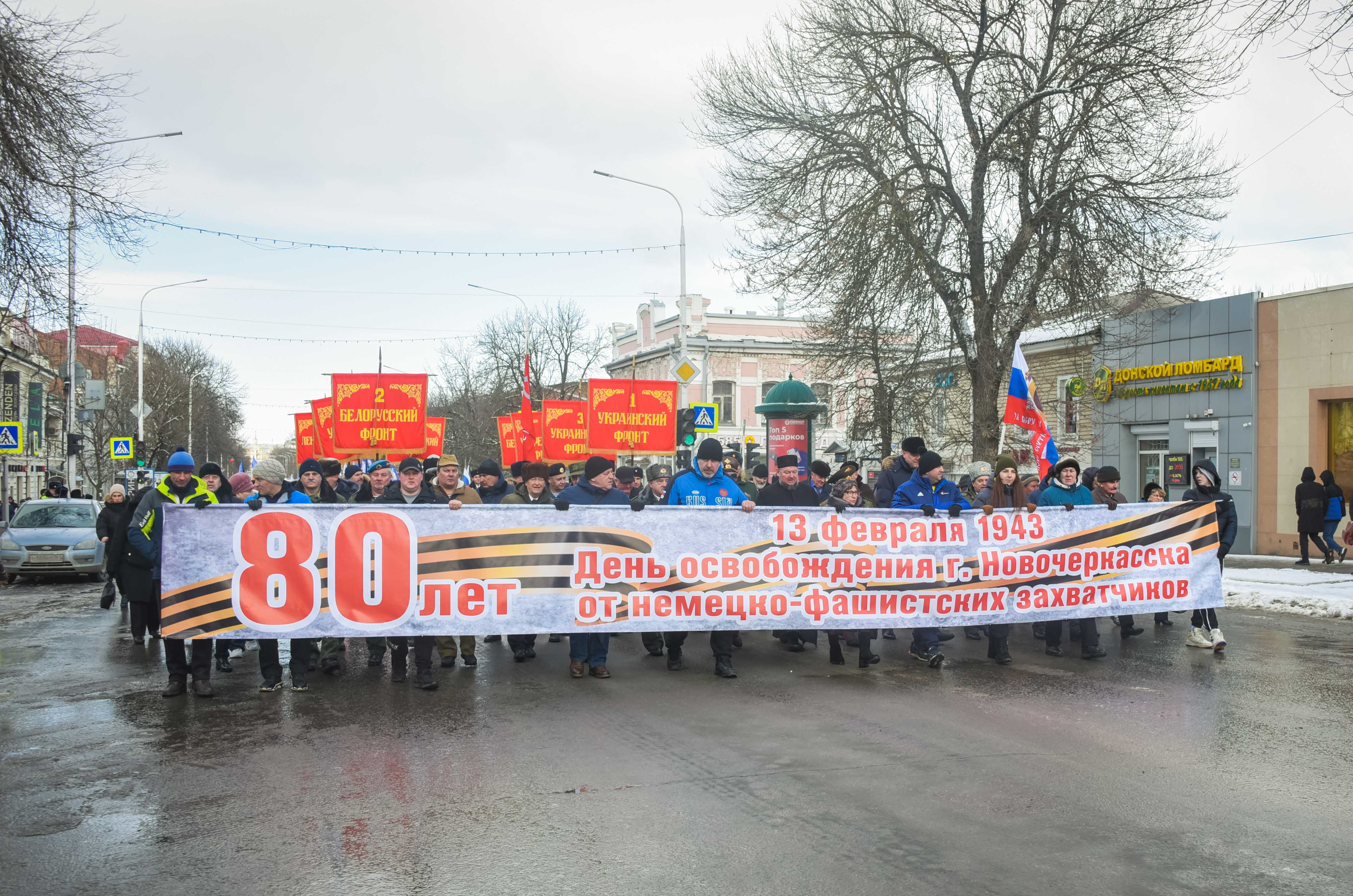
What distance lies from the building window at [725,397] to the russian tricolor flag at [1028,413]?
4959cm

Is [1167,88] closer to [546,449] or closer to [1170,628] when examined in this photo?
[1170,628]

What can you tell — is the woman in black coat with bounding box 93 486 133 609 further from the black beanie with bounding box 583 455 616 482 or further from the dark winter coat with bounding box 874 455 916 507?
the dark winter coat with bounding box 874 455 916 507

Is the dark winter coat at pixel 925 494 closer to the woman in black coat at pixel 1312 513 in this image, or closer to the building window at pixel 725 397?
the woman in black coat at pixel 1312 513

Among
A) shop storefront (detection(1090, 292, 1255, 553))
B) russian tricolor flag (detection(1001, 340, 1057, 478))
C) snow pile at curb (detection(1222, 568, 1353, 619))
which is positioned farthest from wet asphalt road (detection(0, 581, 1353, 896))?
shop storefront (detection(1090, 292, 1255, 553))

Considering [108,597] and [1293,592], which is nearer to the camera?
[108,597]

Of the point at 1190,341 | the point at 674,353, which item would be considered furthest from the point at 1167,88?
the point at 674,353

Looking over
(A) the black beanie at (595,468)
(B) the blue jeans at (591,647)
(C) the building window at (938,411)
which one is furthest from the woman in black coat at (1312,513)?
Answer: (B) the blue jeans at (591,647)

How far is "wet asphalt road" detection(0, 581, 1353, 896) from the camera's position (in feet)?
14.7

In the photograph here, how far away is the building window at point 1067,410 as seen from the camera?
29391mm

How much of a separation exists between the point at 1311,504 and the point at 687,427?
11.9 metres

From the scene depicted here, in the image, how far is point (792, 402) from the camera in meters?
21.9

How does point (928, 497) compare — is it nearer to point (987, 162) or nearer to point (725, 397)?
point (987, 162)

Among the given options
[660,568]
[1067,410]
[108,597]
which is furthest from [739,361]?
[660,568]

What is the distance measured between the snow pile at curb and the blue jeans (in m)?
7.10
